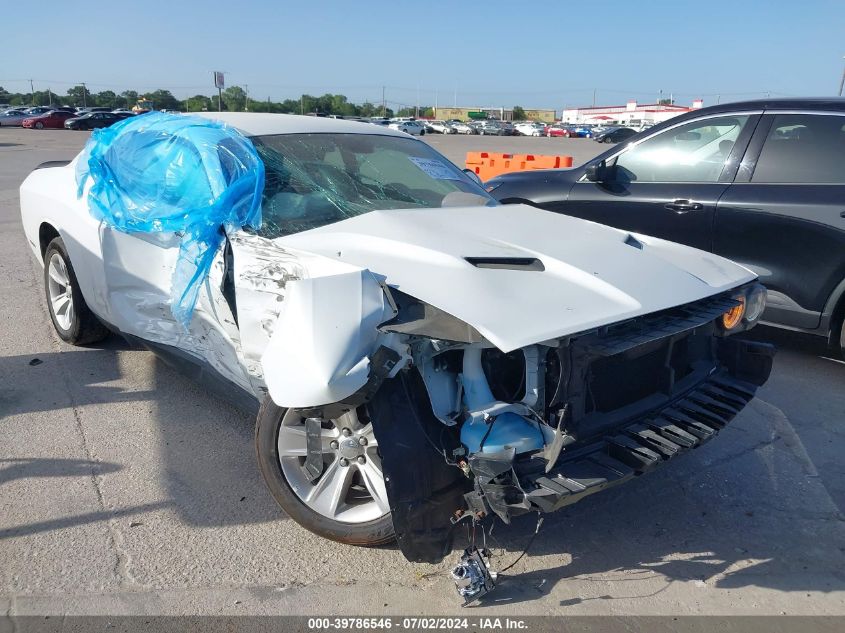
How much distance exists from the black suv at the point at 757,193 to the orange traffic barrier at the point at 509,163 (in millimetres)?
7670

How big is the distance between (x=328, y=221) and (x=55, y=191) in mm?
2413

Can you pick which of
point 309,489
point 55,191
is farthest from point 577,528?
point 55,191

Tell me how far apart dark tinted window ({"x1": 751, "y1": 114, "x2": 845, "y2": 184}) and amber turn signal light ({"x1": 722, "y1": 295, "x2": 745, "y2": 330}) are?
2.00m

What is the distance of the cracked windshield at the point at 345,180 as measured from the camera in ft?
11.0

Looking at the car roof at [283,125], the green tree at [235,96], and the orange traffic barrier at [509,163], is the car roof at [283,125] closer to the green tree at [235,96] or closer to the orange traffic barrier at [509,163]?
the orange traffic barrier at [509,163]

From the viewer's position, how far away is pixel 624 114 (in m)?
74.2

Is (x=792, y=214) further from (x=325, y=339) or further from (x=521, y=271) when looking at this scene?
(x=325, y=339)

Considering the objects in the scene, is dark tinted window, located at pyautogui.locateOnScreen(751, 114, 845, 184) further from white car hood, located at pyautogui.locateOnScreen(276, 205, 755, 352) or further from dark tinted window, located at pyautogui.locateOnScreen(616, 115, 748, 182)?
white car hood, located at pyautogui.locateOnScreen(276, 205, 755, 352)

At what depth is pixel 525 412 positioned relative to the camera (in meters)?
2.57

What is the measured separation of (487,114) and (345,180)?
10097cm

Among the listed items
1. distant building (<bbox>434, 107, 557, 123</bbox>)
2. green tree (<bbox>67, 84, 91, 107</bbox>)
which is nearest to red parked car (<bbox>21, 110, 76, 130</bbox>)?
green tree (<bbox>67, 84, 91, 107</bbox>)

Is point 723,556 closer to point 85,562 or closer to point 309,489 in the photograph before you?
point 309,489

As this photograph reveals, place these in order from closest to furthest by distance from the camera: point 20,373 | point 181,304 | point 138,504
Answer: point 138,504 < point 181,304 < point 20,373

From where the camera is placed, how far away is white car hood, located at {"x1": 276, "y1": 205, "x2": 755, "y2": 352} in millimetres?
2473
